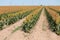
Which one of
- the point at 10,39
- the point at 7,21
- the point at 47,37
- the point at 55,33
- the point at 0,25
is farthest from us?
the point at 7,21

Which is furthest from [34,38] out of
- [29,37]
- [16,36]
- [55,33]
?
[55,33]

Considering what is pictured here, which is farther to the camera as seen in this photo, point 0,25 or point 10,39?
point 0,25

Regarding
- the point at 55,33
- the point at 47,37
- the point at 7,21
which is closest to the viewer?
the point at 47,37

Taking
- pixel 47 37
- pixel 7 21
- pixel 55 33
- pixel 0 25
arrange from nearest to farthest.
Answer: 1. pixel 47 37
2. pixel 55 33
3. pixel 0 25
4. pixel 7 21

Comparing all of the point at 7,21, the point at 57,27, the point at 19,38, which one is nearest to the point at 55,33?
the point at 57,27

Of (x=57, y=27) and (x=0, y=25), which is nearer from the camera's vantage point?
(x=57, y=27)

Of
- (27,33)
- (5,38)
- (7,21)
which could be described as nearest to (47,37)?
(27,33)

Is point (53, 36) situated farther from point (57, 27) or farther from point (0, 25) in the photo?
point (0, 25)

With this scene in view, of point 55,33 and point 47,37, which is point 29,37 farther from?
point 55,33

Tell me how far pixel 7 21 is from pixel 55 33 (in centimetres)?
609

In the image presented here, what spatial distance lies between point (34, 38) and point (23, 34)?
1.33 m

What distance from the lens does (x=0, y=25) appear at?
15.0m

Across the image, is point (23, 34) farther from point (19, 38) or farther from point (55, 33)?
point (55, 33)

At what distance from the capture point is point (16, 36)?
40.0 ft
